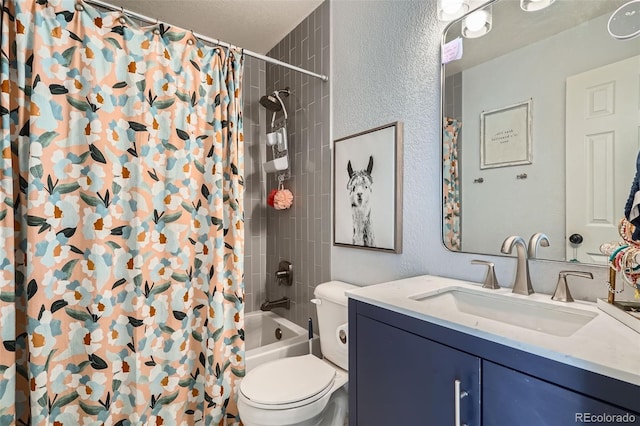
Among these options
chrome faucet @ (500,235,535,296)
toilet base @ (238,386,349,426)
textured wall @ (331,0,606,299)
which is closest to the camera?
chrome faucet @ (500,235,535,296)

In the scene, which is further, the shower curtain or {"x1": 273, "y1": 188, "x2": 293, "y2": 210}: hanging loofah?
{"x1": 273, "y1": 188, "x2": 293, "y2": 210}: hanging loofah

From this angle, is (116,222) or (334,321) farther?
(334,321)

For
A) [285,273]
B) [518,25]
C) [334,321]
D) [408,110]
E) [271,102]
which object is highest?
[271,102]

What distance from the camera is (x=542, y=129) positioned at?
3.32 ft

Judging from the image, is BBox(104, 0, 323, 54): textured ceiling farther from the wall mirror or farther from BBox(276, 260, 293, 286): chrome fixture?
BBox(276, 260, 293, 286): chrome fixture

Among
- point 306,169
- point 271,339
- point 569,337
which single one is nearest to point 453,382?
point 569,337

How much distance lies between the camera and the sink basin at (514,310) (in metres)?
0.86

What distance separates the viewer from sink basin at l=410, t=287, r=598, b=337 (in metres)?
0.86

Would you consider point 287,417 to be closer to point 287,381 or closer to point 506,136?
point 287,381

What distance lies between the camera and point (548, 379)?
595mm

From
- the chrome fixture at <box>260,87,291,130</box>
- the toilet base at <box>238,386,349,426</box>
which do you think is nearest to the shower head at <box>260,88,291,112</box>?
the chrome fixture at <box>260,87,291,130</box>

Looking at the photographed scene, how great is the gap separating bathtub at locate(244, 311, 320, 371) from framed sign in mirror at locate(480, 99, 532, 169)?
1391 millimetres

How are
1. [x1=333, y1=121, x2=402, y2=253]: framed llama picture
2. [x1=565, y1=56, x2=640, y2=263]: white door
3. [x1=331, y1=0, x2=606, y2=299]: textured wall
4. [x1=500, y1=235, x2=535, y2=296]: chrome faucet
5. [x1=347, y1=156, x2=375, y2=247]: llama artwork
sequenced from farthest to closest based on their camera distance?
[x1=347, y1=156, x2=375, y2=247]: llama artwork < [x1=333, y1=121, x2=402, y2=253]: framed llama picture < [x1=331, y1=0, x2=606, y2=299]: textured wall < [x1=500, y1=235, x2=535, y2=296]: chrome faucet < [x1=565, y1=56, x2=640, y2=263]: white door

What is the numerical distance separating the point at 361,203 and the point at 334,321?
0.62 meters
